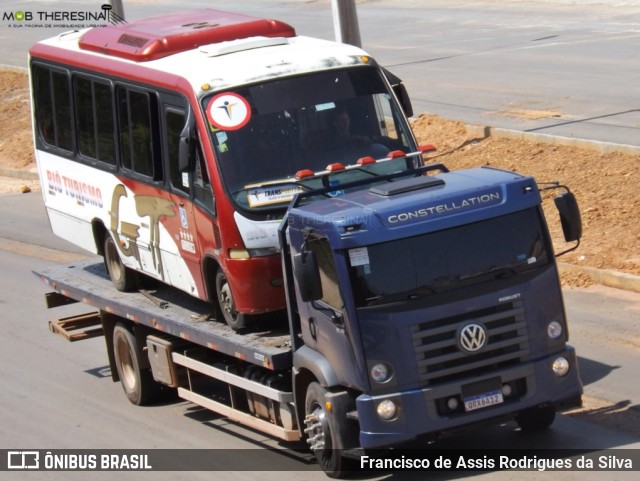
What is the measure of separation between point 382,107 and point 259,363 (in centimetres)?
278

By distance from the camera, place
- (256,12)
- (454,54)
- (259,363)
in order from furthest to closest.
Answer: (256,12) → (454,54) → (259,363)

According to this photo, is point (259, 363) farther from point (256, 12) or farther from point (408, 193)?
point (256, 12)

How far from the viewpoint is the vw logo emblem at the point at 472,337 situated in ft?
31.1

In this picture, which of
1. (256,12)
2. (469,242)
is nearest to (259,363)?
(469,242)

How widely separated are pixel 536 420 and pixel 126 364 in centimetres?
491

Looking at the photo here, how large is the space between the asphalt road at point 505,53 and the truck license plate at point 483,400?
1001cm

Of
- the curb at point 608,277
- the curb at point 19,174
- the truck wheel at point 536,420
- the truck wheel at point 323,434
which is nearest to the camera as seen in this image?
the truck wheel at point 323,434

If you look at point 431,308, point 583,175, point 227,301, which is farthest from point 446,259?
point 583,175

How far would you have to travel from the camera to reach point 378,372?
9445 mm

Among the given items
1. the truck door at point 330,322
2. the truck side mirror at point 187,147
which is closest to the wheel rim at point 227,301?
→ the truck side mirror at point 187,147

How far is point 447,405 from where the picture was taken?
9.55 meters

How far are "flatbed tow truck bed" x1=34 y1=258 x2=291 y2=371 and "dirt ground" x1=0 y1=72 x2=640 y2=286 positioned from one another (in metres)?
5.18

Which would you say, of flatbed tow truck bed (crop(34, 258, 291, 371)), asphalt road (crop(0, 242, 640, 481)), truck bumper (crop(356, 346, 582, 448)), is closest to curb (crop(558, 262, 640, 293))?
asphalt road (crop(0, 242, 640, 481))

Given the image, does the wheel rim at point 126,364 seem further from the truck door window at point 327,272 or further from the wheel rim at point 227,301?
the truck door window at point 327,272
